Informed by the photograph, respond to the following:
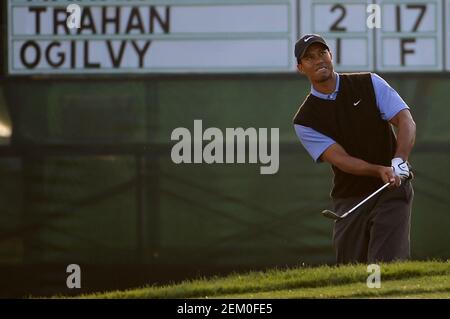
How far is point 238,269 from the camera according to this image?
37.5 ft

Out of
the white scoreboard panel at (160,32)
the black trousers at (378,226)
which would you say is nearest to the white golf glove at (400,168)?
the black trousers at (378,226)

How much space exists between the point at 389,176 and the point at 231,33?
400 cm

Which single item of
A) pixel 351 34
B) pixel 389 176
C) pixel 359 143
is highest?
pixel 351 34

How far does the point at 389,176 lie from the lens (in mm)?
7508

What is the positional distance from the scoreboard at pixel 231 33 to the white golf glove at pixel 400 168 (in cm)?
365

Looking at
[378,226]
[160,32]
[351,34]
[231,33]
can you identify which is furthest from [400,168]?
[160,32]

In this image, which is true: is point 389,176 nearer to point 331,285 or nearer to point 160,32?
point 331,285

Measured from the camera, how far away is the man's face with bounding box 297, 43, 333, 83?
26.1 feet

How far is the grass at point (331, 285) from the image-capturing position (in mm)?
7316

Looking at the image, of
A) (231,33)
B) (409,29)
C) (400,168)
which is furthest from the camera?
(231,33)

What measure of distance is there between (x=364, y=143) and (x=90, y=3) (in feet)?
12.7

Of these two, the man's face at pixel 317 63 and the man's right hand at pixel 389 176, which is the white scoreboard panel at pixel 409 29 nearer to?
the man's face at pixel 317 63

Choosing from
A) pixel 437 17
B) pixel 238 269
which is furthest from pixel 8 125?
pixel 437 17

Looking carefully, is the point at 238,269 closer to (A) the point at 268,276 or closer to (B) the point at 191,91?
(B) the point at 191,91
